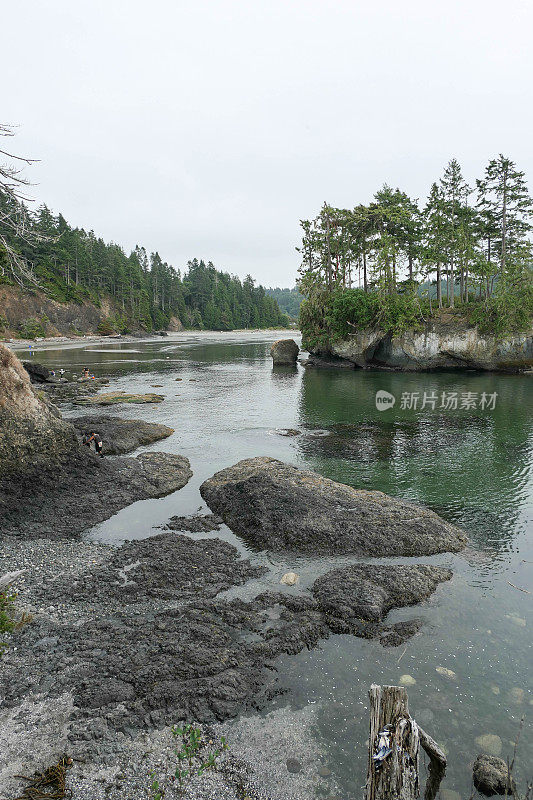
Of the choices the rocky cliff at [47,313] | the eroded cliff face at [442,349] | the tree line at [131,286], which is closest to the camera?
the eroded cliff face at [442,349]

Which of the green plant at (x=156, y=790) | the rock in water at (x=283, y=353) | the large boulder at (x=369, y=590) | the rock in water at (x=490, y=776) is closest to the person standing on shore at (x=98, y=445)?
the large boulder at (x=369, y=590)

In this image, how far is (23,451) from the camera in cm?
1562

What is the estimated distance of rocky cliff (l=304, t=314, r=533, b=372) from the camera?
2060 inches

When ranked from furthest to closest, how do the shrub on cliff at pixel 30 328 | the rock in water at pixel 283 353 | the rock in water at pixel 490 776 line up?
the shrub on cliff at pixel 30 328 < the rock in water at pixel 283 353 < the rock in water at pixel 490 776

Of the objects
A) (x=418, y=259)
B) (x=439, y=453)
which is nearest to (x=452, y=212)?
(x=418, y=259)

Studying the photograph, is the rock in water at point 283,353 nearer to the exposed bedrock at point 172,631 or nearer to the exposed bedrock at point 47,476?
the exposed bedrock at point 47,476

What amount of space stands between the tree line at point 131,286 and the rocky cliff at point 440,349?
61.1 m

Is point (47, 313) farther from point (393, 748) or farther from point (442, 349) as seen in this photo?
point (393, 748)

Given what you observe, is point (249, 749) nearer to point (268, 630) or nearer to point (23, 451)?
point (268, 630)

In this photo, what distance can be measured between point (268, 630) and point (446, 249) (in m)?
60.8

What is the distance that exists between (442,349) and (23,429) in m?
51.0

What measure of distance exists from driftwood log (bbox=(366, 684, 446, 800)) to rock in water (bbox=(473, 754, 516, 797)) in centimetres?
219

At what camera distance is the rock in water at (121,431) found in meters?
23.4

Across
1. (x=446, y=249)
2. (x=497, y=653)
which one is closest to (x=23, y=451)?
(x=497, y=653)
